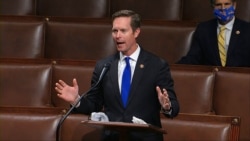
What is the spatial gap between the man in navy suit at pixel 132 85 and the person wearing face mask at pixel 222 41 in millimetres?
168

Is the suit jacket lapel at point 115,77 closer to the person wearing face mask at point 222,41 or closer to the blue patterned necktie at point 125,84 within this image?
the blue patterned necktie at point 125,84

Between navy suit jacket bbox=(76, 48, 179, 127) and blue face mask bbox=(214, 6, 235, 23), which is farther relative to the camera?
blue face mask bbox=(214, 6, 235, 23)

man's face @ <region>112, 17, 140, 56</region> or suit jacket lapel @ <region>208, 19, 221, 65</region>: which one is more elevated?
man's face @ <region>112, 17, 140, 56</region>

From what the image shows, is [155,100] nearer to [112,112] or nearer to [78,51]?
[112,112]

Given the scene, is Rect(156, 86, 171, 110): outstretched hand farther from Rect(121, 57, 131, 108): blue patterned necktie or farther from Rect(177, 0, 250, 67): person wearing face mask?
Rect(177, 0, 250, 67): person wearing face mask

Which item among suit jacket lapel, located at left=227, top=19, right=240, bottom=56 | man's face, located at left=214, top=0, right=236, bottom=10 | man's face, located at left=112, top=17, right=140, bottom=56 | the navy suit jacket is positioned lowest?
the navy suit jacket

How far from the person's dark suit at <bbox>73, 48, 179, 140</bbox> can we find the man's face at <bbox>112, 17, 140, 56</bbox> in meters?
0.01

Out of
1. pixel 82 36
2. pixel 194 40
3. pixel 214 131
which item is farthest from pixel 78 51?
pixel 214 131

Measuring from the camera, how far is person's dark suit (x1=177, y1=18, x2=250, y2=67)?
717mm

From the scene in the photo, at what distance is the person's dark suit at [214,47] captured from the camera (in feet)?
2.35

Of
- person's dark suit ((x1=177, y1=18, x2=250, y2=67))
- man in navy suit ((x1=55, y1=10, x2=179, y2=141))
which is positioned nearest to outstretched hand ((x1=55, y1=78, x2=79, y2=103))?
man in navy suit ((x1=55, y1=10, x2=179, y2=141))

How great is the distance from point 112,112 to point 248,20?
1.03 ft

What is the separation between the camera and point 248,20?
0.82m

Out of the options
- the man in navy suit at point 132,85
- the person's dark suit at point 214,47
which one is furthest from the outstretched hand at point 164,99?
the person's dark suit at point 214,47
